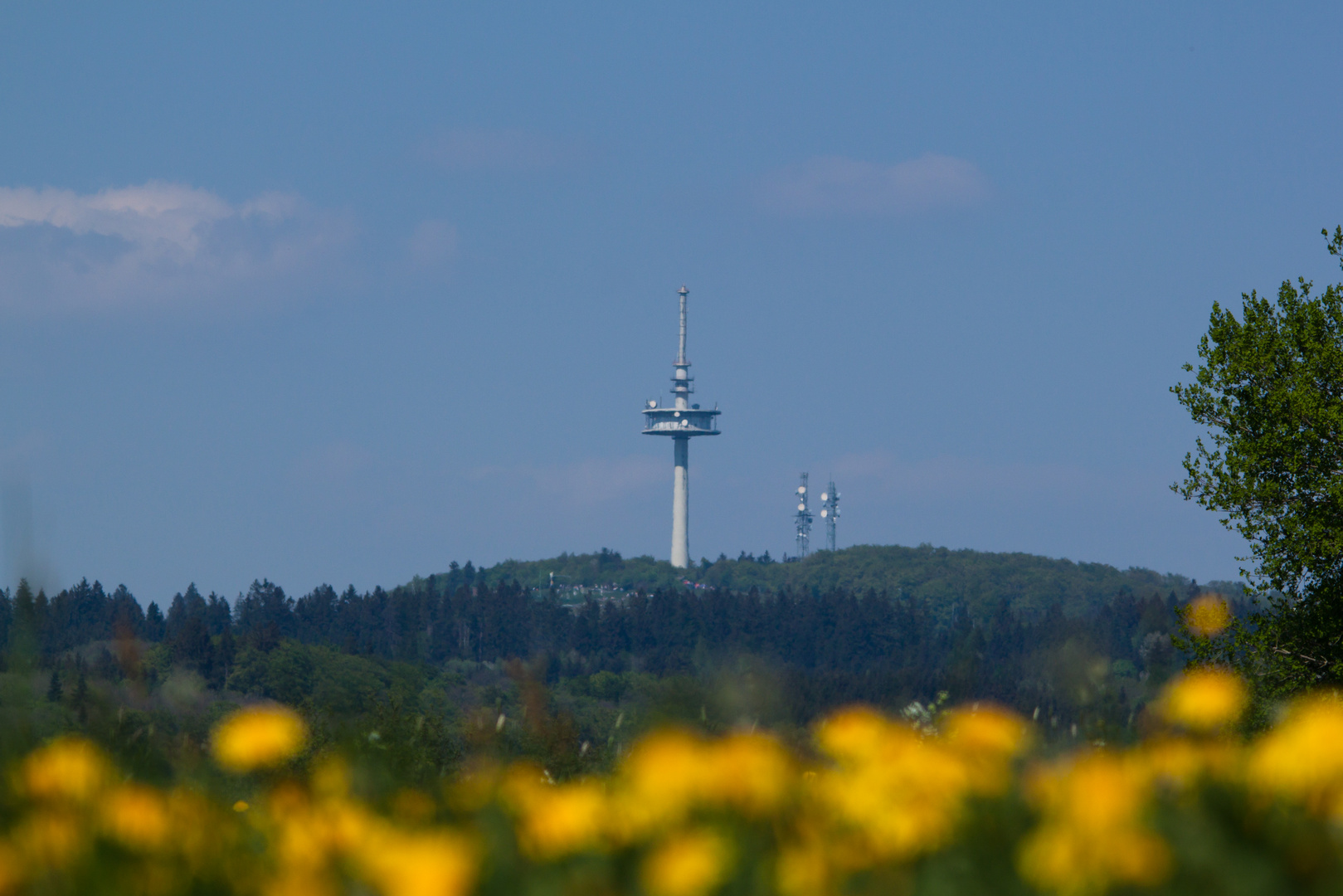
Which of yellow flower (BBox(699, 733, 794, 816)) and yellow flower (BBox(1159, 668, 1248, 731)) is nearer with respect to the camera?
yellow flower (BBox(699, 733, 794, 816))

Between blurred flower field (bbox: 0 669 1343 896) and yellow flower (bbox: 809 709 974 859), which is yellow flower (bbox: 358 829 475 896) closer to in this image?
blurred flower field (bbox: 0 669 1343 896)

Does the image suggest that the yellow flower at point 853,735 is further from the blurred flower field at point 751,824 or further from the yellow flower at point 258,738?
the yellow flower at point 258,738

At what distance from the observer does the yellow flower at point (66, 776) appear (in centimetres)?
379

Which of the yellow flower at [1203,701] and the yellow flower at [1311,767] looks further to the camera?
the yellow flower at [1203,701]

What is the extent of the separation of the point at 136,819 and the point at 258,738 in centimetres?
48

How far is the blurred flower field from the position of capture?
A: 9.16 feet

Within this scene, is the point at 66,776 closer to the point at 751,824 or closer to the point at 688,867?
the point at 751,824

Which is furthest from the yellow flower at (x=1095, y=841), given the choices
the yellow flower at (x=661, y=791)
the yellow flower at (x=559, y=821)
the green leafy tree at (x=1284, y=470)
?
the green leafy tree at (x=1284, y=470)

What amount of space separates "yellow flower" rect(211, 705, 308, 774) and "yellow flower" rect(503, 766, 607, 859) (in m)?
0.66

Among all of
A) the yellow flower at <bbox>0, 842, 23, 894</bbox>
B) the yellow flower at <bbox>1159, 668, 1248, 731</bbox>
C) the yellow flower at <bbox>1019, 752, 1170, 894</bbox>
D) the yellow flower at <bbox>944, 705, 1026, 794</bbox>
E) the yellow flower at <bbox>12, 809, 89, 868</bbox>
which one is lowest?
the yellow flower at <bbox>0, 842, 23, 894</bbox>

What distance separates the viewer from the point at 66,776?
3.86 metres

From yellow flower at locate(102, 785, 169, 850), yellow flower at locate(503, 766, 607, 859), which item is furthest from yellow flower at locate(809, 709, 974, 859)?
yellow flower at locate(102, 785, 169, 850)

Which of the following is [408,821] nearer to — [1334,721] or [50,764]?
[50,764]

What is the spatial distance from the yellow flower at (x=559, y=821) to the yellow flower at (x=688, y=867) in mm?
349
